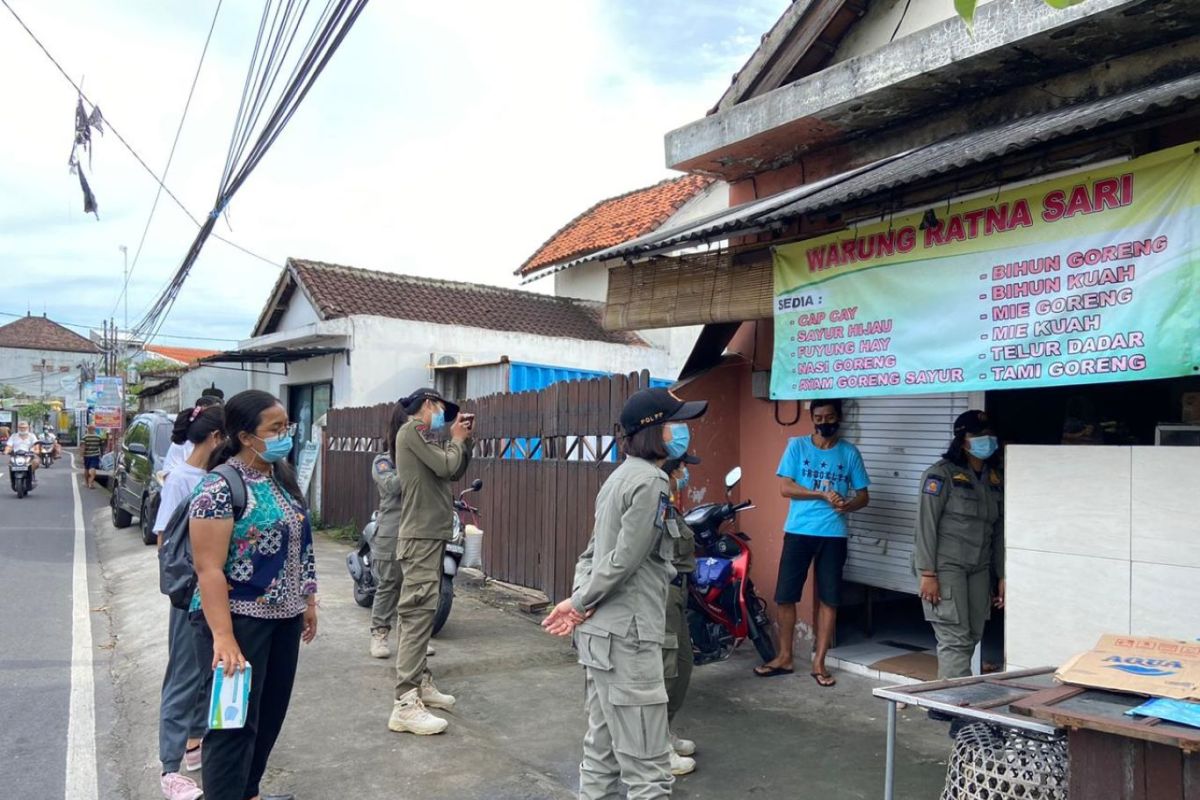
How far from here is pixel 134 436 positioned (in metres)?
13.5

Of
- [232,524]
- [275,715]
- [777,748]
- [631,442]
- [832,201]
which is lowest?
[777,748]

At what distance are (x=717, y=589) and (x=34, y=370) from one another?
80.7 metres

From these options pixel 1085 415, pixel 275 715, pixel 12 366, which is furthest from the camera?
pixel 12 366

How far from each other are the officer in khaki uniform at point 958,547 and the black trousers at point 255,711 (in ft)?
11.1

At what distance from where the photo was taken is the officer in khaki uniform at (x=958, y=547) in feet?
16.1

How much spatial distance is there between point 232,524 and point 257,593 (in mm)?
304

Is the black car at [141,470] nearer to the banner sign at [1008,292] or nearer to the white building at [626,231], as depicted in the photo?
the white building at [626,231]

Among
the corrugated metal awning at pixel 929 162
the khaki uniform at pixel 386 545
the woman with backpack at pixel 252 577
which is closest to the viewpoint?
the woman with backpack at pixel 252 577

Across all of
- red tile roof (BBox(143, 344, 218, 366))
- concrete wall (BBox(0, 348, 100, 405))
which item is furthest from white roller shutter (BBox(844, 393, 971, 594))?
concrete wall (BBox(0, 348, 100, 405))

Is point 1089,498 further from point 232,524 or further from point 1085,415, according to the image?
point 232,524

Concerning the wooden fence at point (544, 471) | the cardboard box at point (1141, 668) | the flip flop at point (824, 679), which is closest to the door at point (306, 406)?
the wooden fence at point (544, 471)

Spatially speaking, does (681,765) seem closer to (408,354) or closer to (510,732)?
(510,732)

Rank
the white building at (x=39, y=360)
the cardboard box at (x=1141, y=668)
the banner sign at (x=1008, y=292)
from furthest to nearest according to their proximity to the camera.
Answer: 1. the white building at (x=39, y=360)
2. the banner sign at (x=1008, y=292)
3. the cardboard box at (x=1141, y=668)

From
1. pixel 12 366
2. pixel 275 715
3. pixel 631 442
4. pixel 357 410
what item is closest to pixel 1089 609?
pixel 631 442
